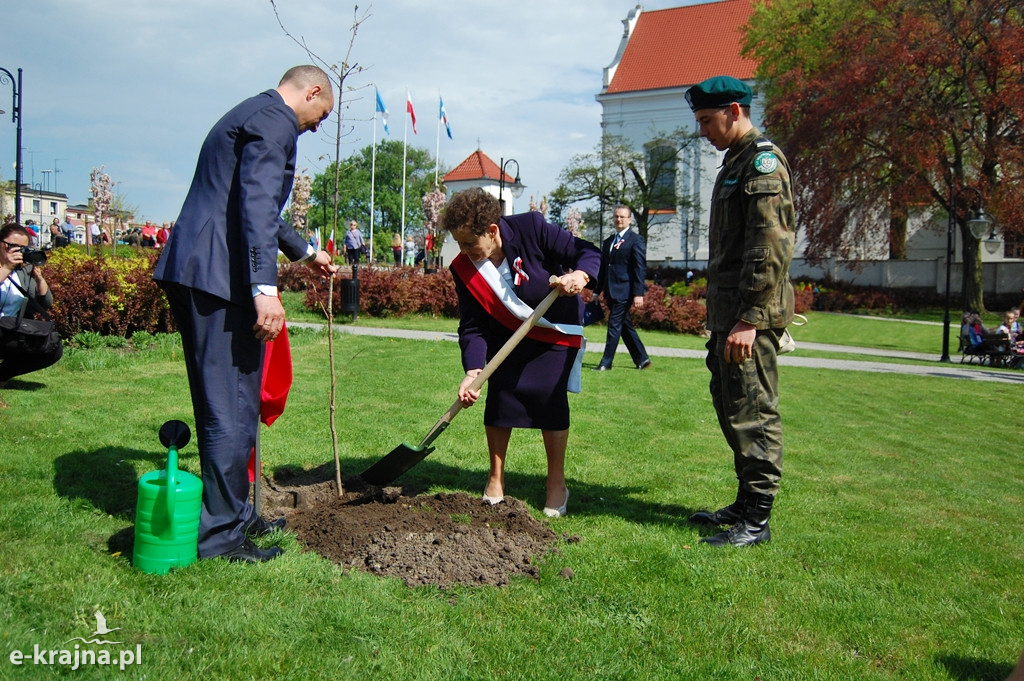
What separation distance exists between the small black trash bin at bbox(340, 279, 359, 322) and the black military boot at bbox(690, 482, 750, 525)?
12.0 meters

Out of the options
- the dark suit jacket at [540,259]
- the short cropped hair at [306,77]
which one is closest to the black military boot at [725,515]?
the dark suit jacket at [540,259]

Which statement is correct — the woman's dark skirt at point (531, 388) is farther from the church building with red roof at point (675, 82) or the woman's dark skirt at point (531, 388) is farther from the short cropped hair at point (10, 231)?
the church building with red roof at point (675, 82)

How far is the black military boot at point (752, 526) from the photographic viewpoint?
157 inches

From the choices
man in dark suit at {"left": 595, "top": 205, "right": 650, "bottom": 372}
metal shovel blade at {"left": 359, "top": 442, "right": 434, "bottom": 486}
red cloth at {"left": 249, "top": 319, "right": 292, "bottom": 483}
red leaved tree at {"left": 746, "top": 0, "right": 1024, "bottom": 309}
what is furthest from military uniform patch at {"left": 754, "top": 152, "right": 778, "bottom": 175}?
red leaved tree at {"left": 746, "top": 0, "right": 1024, "bottom": 309}

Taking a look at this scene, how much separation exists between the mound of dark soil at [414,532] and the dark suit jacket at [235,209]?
1.27 meters

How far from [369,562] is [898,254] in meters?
43.5

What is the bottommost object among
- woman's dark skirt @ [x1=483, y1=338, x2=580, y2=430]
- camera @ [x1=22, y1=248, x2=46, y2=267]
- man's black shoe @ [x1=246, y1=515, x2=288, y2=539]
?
man's black shoe @ [x1=246, y1=515, x2=288, y2=539]

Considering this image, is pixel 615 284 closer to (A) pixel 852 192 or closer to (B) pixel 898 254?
(A) pixel 852 192

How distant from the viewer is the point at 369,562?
3551mm

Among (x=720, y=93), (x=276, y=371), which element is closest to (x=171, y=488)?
(x=276, y=371)

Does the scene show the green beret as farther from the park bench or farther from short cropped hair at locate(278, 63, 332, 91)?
the park bench

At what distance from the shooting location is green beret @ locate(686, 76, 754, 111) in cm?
395

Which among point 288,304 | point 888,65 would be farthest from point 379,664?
point 888,65

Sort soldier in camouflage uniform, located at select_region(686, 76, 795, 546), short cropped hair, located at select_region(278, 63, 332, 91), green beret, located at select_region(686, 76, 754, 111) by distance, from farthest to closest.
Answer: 1. green beret, located at select_region(686, 76, 754, 111)
2. soldier in camouflage uniform, located at select_region(686, 76, 795, 546)
3. short cropped hair, located at select_region(278, 63, 332, 91)
